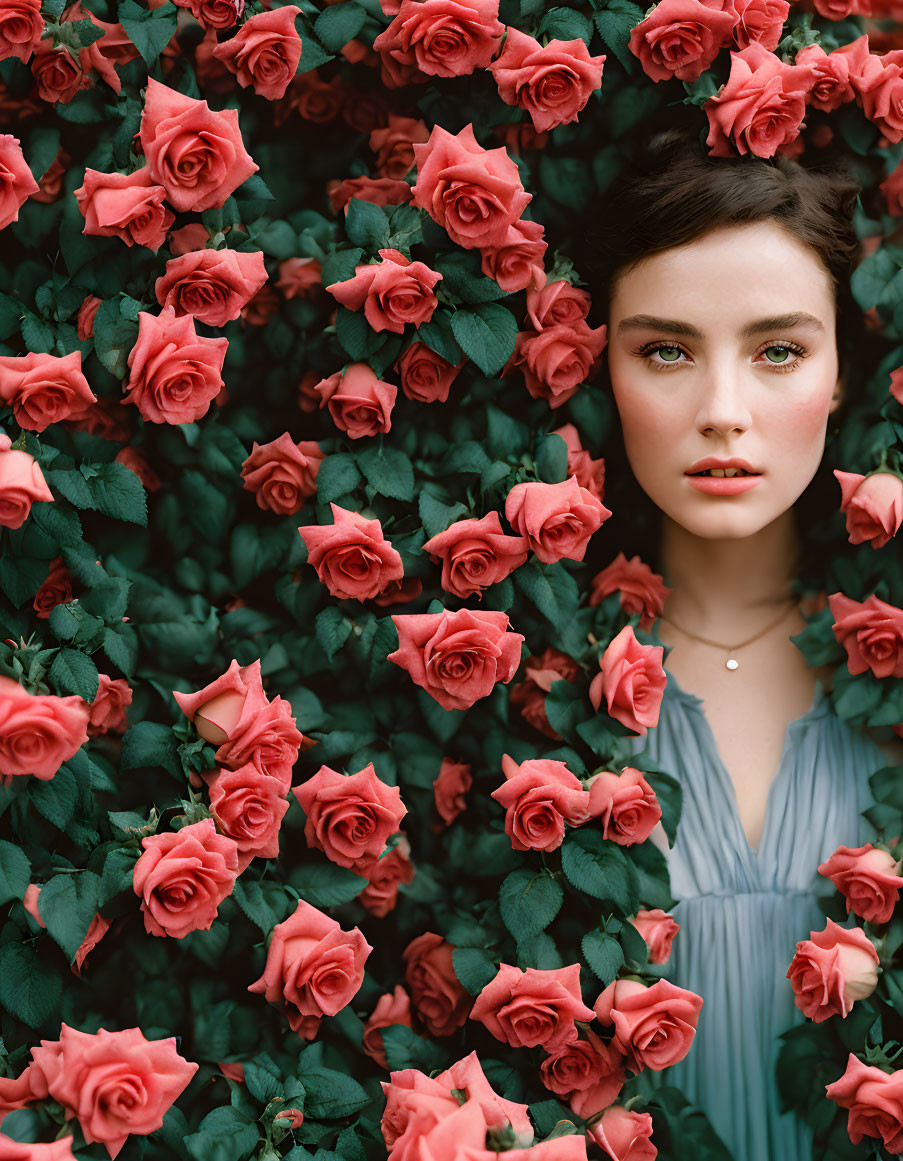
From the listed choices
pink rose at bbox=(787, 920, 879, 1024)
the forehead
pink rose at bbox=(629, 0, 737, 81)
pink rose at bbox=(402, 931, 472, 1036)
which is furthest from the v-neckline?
pink rose at bbox=(629, 0, 737, 81)

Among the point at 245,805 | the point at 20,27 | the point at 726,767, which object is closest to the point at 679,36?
the point at 20,27

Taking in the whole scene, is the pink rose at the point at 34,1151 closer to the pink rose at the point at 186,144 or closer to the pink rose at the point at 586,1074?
the pink rose at the point at 586,1074

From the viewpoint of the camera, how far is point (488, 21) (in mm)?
1648

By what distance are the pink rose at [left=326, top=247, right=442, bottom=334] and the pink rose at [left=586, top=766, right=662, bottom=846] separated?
0.72 metres

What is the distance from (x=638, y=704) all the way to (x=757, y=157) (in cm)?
86

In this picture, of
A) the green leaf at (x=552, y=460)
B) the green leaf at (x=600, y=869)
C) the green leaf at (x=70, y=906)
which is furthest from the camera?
the green leaf at (x=552, y=460)

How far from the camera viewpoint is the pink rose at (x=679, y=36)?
1695 mm

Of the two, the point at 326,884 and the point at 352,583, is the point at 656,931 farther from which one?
the point at 352,583

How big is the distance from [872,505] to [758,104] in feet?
2.03

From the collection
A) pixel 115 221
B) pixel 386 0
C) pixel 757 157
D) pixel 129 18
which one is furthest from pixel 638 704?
pixel 129 18

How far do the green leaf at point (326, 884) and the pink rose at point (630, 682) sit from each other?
44cm

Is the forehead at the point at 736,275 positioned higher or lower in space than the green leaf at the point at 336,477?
higher

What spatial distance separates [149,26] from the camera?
1611mm

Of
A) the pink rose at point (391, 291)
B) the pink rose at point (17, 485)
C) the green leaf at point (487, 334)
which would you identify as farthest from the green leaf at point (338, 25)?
the pink rose at point (17, 485)
